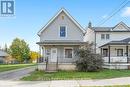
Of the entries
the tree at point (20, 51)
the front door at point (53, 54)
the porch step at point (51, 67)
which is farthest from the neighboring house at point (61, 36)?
the tree at point (20, 51)

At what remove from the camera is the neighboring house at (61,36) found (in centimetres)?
3804

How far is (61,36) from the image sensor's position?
39.0 metres

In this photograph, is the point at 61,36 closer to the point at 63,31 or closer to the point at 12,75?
the point at 63,31

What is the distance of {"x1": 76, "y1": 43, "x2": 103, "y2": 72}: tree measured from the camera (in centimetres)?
3341

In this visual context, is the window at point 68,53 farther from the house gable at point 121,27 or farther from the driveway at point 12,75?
the house gable at point 121,27

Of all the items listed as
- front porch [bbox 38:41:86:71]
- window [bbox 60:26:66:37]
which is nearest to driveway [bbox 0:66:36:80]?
front porch [bbox 38:41:86:71]

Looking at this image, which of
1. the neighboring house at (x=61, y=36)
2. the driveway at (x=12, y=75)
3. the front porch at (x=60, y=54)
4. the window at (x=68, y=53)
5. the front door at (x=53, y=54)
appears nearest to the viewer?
the driveway at (x=12, y=75)

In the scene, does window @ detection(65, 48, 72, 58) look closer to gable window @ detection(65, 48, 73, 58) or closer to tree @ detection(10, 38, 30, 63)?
gable window @ detection(65, 48, 73, 58)

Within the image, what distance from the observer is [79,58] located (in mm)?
34531

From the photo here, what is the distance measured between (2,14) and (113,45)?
1875 cm

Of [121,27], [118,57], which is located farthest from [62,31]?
[121,27]

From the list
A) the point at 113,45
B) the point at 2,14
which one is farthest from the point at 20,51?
the point at 2,14

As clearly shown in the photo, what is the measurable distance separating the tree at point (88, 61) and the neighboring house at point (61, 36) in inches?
118

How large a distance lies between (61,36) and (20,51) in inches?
2697
